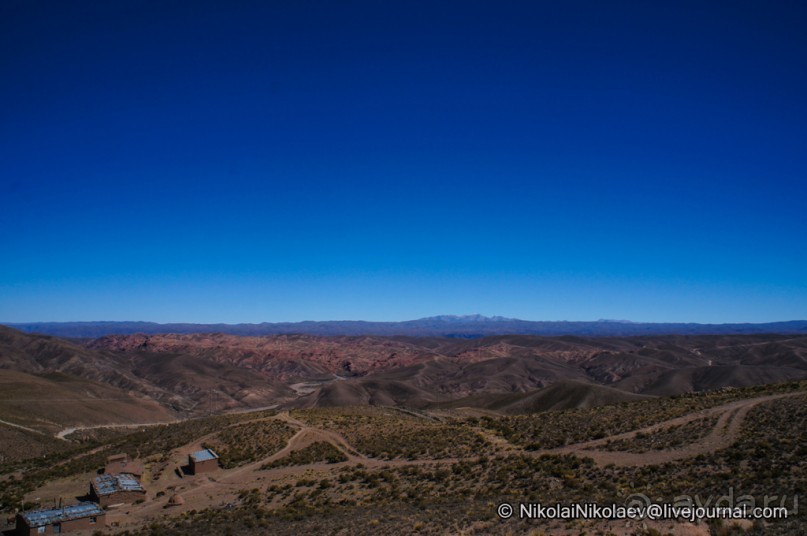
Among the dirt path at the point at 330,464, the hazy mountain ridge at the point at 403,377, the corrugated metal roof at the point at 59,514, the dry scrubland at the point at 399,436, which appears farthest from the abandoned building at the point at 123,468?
the hazy mountain ridge at the point at 403,377

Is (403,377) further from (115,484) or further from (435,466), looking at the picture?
(435,466)

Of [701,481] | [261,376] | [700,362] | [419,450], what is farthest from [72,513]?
[700,362]

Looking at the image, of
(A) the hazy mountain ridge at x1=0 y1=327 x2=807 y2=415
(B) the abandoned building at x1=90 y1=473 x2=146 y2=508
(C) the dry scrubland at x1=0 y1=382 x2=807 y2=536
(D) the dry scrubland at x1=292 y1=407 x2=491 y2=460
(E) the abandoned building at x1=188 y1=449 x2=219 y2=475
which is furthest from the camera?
(A) the hazy mountain ridge at x1=0 y1=327 x2=807 y2=415

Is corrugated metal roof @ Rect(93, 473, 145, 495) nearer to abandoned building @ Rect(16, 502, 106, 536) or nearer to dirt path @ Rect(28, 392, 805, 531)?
dirt path @ Rect(28, 392, 805, 531)

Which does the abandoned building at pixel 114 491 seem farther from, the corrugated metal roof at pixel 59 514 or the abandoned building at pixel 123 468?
the abandoned building at pixel 123 468

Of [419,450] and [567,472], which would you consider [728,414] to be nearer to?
[567,472]

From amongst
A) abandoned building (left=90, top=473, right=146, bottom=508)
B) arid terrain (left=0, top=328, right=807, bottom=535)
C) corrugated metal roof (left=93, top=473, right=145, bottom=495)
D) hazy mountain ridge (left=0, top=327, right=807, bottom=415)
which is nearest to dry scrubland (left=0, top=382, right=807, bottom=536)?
arid terrain (left=0, top=328, right=807, bottom=535)
